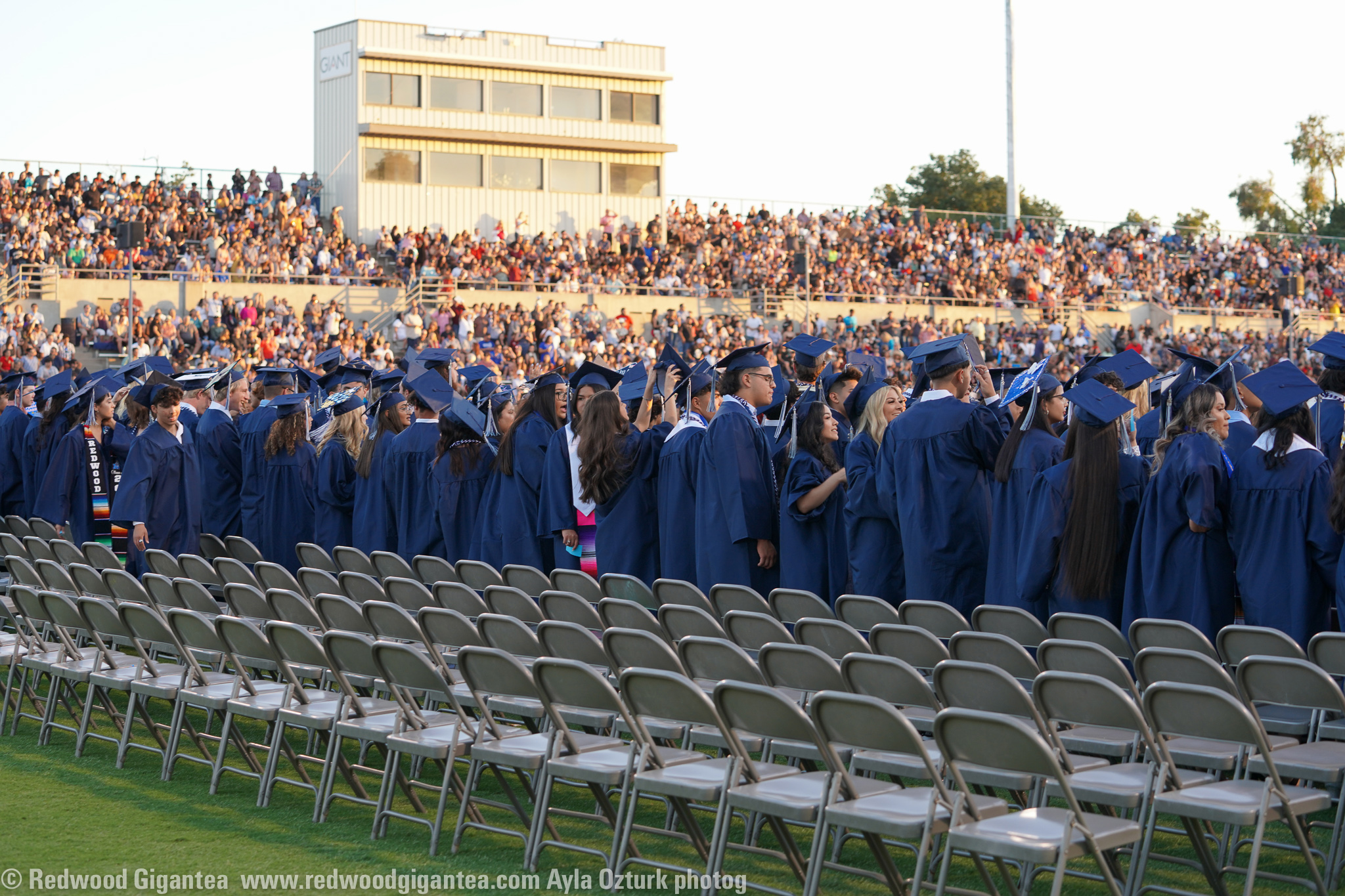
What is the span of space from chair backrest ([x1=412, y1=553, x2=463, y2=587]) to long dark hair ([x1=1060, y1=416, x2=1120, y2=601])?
2.94 m

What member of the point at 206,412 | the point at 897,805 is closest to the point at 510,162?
the point at 206,412

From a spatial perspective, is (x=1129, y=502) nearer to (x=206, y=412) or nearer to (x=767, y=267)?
(x=206, y=412)

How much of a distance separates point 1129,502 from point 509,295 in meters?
24.1

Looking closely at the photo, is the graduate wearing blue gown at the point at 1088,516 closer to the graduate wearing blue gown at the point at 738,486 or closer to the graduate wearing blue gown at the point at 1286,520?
the graduate wearing blue gown at the point at 1286,520

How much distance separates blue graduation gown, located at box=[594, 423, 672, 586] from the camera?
299 inches

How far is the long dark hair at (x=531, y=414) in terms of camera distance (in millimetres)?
8062

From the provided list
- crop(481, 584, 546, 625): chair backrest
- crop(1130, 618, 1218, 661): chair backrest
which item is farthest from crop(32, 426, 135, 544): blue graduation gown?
crop(1130, 618, 1218, 661): chair backrest

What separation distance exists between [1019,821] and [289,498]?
22.1ft

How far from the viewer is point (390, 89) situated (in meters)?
32.3

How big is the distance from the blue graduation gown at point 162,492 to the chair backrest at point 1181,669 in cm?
646

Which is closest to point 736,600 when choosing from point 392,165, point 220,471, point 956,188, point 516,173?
point 220,471

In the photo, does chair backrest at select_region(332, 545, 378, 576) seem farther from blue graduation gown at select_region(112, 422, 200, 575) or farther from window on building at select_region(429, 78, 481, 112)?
window on building at select_region(429, 78, 481, 112)

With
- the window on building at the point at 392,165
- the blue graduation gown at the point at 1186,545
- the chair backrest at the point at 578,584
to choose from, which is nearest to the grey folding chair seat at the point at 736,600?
the chair backrest at the point at 578,584

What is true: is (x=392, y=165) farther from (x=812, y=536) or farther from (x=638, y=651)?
(x=638, y=651)
